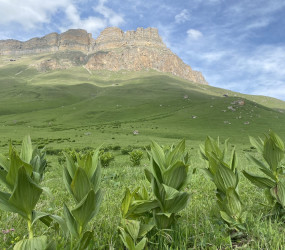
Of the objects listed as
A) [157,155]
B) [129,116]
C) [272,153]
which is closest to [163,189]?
[157,155]

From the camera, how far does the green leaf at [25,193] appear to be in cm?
137

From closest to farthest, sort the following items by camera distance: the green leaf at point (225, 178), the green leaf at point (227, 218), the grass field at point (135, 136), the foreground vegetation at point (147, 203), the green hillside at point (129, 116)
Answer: the foreground vegetation at point (147, 203) < the green leaf at point (225, 178) < the green leaf at point (227, 218) < the grass field at point (135, 136) < the green hillside at point (129, 116)

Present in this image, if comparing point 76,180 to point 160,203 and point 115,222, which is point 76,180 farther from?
point 115,222

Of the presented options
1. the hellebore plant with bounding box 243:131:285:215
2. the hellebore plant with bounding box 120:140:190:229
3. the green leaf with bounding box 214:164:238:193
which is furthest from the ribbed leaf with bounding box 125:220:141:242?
the hellebore plant with bounding box 243:131:285:215

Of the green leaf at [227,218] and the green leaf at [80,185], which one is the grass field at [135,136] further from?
the green leaf at [80,185]

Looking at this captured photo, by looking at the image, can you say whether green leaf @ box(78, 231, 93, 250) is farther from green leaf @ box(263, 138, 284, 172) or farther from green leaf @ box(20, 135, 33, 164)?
green leaf @ box(263, 138, 284, 172)

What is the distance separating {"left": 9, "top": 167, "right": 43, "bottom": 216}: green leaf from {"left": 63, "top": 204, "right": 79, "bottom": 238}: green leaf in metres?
0.22

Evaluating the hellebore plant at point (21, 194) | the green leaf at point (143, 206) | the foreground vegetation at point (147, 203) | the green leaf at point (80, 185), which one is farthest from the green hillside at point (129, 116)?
the green leaf at point (80, 185)

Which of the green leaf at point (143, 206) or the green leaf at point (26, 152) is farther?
the green leaf at point (143, 206)

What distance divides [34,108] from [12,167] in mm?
128860

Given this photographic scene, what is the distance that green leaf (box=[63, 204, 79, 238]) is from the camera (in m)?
1.54

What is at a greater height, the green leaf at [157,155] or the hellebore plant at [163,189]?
the green leaf at [157,155]

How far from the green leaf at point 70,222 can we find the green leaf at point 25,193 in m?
0.22

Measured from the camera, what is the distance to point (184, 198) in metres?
1.84
